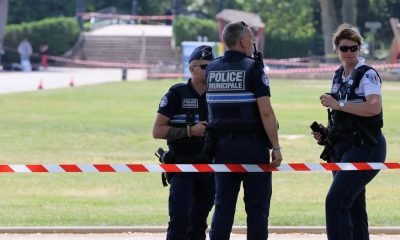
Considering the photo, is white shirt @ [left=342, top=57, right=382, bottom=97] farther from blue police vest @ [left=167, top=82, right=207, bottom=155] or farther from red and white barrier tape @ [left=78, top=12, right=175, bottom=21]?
red and white barrier tape @ [left=78, top=12, right=175, bottom=21]

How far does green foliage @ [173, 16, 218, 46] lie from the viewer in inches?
2746

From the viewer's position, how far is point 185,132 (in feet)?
28.2

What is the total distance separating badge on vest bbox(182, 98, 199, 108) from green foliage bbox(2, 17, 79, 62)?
206ft

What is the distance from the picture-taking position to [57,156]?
762 inches

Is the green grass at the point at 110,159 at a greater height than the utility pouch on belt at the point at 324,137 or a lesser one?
lesser

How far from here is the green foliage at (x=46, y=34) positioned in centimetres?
7138

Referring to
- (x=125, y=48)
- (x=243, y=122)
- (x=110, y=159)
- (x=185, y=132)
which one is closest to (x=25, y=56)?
(x=125, y=48)

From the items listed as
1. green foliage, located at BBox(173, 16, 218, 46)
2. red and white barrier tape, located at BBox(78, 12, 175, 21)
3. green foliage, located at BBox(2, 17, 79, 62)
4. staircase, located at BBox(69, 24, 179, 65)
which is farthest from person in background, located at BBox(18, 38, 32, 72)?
red and white barrier tape, located at BBox(78, 12, 175, 21)

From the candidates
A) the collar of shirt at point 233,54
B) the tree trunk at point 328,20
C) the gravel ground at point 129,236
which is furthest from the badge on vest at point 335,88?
the tree trunk at point 328,20

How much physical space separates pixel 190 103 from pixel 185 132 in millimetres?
240

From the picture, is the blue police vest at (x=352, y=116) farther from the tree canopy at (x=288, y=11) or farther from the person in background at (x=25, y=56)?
the tree canopy at (x=288, y=11)

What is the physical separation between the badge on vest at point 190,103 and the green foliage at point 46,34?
206ft

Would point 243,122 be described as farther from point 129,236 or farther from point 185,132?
point 129,236

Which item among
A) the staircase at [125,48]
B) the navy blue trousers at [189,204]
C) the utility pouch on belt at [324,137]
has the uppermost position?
the utility pouch on belt at [324,137]
